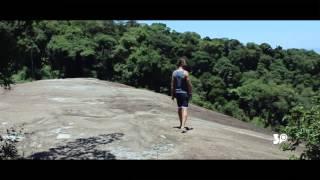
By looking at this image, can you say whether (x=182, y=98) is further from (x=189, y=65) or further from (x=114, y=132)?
(x=189, y=65)

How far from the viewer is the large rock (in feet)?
27.4

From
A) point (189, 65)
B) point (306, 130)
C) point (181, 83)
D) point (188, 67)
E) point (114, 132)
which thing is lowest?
point (189, 65)

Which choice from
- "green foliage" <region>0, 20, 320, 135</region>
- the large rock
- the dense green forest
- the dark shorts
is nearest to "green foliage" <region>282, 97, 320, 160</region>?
the large rock

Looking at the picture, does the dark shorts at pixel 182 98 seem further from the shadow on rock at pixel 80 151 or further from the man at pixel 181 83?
the shadow on rock at pixel 80 151

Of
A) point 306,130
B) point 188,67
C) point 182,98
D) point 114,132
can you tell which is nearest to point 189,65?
point 188,67

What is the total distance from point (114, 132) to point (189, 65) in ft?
105

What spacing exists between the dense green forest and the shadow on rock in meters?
22.3

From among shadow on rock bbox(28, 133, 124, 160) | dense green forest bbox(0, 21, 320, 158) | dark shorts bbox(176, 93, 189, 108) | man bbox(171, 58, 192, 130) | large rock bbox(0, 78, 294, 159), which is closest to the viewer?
shadow on rock bbox(28, 133, 124, 160)

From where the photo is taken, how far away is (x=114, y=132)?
32.4 feet

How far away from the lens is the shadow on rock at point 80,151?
7719mm

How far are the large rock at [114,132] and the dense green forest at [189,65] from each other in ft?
56.0

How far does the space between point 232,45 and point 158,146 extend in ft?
153

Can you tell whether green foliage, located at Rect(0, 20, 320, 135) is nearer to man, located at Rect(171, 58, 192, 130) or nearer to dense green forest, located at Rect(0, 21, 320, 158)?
dense green forest, located at Rect(0, 21, 320, 158)
